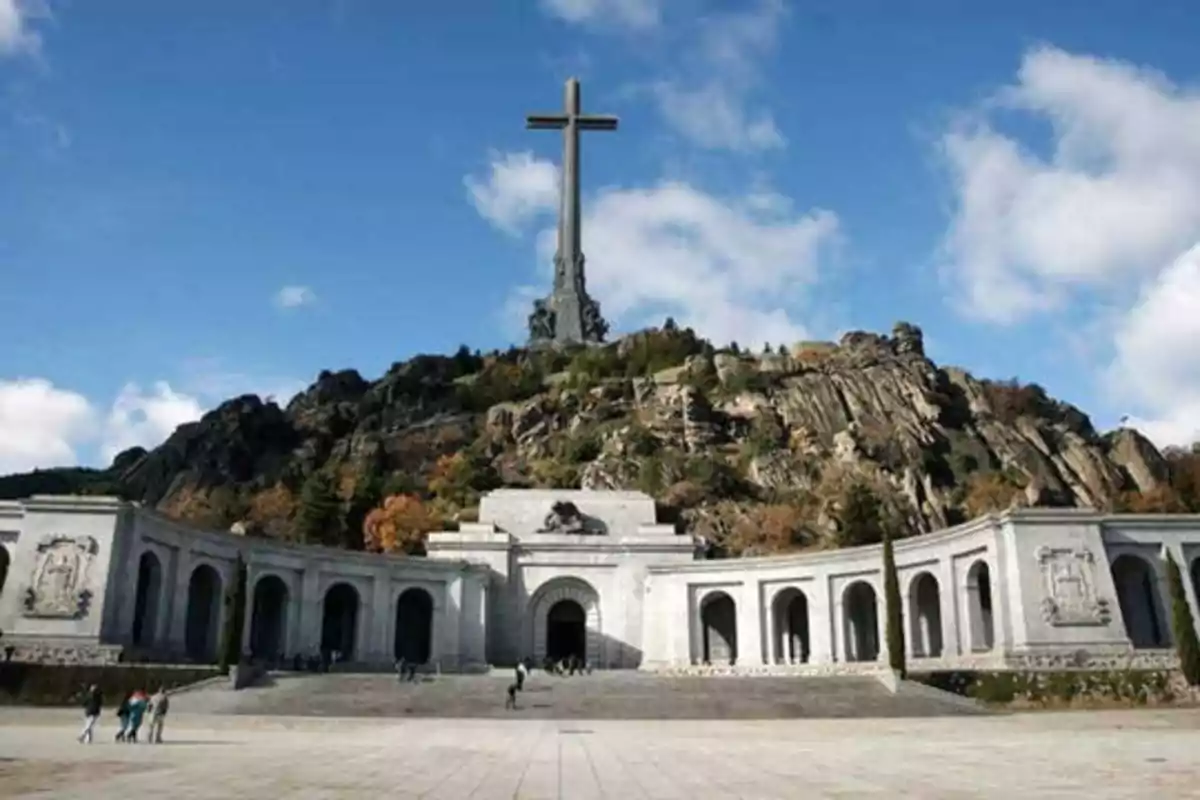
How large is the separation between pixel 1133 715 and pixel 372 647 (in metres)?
32.2

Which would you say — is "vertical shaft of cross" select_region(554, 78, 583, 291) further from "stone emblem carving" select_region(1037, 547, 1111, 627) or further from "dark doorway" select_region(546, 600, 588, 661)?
"stone emblem carving" select_region(1037, 547, 1111, 627)

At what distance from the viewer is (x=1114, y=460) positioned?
8581 centimetres

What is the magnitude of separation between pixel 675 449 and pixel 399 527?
91.9 ft

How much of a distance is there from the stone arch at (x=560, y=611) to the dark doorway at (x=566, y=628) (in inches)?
8.0

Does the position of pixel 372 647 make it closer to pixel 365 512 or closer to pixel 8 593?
pixel 8 593

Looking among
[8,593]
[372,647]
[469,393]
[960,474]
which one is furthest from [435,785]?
[469,393]

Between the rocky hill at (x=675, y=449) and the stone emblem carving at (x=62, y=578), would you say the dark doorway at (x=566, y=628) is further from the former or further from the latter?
the stone emblem carving at (x=62, y=578)

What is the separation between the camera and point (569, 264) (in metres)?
102

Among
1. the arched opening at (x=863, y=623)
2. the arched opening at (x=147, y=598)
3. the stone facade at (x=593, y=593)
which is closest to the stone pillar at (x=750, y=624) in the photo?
the stone facade at (x=593, y=593)

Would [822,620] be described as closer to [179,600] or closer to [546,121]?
[179,600]

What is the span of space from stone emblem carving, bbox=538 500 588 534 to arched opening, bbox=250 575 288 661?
1408cm

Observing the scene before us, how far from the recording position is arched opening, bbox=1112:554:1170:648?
40.5m

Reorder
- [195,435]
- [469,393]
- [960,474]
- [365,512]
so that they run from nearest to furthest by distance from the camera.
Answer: [365,512] → [960,474] → [195,435] → [469,393]

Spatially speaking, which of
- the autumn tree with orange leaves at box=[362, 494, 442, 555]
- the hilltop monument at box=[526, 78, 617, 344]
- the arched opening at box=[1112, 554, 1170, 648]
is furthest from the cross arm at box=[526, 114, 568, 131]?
the arched opening at box=[1112, 554, 1170, 648]
